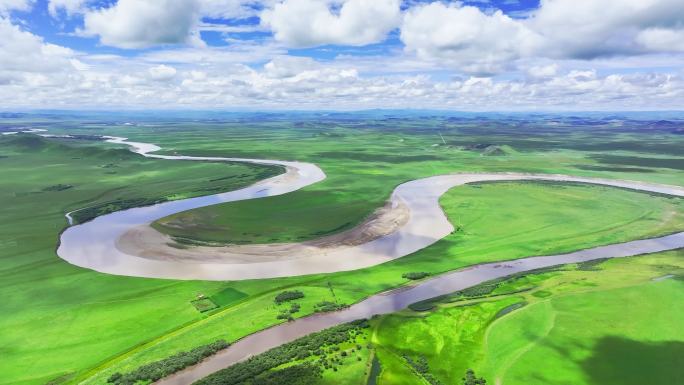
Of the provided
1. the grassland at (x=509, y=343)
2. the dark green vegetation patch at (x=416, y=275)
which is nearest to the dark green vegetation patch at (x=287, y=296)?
the grassland at (x=509, y=343)

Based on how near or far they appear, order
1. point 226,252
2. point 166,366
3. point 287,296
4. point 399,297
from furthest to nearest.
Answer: point 226,252 < point 399,297 < point 287,296 < point 166,366

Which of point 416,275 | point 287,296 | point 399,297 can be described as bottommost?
point 399,297

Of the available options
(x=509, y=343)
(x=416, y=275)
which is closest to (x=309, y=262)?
(x=416, y=275)

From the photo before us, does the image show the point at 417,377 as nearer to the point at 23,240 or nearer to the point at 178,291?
the point at 178,291

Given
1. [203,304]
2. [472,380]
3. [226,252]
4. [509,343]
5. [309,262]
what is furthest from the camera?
[226,252]

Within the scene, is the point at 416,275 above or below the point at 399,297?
above

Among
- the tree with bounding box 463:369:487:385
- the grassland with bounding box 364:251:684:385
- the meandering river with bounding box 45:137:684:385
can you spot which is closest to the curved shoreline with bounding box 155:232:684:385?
the meandering river with bounding box 45:137:684:385

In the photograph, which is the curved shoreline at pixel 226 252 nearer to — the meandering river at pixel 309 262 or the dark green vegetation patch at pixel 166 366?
the meandering river at pixel 309 262

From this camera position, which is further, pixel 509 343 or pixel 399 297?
pixel 399 297

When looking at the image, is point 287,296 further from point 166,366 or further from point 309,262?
point 166,366
